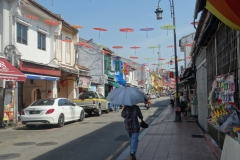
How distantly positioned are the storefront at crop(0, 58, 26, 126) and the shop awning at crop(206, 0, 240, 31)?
12.4m

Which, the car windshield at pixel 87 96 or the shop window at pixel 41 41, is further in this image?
the car windshield at pixel 87 96

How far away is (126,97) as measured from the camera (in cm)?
741

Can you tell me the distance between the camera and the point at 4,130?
1445cm

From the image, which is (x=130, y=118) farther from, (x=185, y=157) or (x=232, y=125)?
(x=232, y=125)

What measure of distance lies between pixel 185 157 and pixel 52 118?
27.9 ft

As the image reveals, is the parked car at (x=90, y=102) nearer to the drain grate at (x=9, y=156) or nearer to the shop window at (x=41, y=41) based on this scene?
the shop window at (x=41, y=41)

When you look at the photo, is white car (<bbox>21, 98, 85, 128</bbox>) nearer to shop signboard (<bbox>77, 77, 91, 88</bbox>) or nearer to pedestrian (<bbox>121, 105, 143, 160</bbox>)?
pedestrian (<bbox>121, 105, 143, 160</bbox>)

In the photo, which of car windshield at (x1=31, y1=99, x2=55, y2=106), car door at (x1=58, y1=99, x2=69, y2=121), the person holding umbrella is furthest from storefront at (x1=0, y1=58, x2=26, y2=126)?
the person holding umbrella

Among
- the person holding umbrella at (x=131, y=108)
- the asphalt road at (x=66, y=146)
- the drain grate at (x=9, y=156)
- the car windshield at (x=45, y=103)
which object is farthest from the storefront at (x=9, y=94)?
the person holding umbrella at (x=131, y=108)

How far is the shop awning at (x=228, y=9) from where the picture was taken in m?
3.63

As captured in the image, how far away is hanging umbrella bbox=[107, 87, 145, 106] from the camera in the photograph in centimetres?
733

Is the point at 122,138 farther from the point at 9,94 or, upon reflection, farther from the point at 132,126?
the point at 9,94

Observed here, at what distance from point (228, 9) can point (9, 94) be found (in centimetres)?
1415

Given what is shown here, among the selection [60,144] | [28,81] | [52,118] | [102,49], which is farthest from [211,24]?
[102,49]
